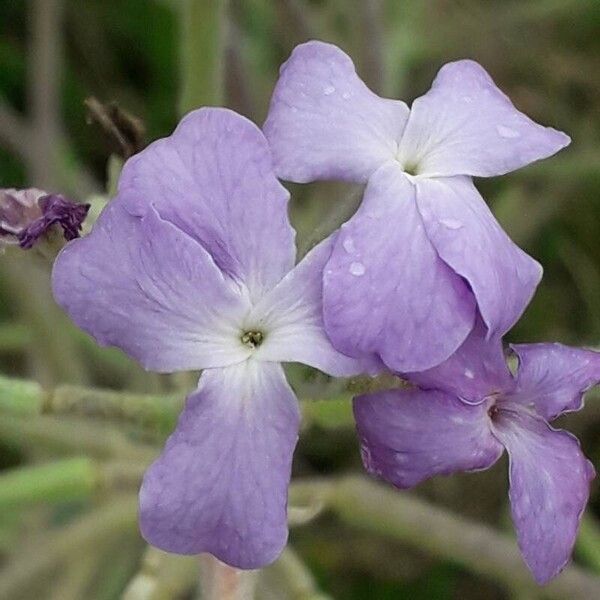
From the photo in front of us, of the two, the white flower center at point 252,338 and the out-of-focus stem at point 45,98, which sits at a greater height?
the white flower center at point 252,338

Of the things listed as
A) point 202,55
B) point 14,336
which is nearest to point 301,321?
point 202,55

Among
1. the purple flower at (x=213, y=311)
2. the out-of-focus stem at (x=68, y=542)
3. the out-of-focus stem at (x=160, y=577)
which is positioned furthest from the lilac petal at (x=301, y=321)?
the out-of-focus stem at (x=68, y=542)

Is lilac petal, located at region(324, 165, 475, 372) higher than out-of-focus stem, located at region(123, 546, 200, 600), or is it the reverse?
lilac petal, located at region(324, 165, 475, 372)

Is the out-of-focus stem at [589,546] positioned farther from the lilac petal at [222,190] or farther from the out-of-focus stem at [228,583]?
the lilac petal at [222,190]

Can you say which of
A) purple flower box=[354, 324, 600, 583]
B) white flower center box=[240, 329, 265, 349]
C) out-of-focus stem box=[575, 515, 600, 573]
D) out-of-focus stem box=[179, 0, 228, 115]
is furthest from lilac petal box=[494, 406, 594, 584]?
out-of-focus stem box=[575, 515, 600, 573]

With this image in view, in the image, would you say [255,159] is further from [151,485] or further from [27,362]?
[27,362]

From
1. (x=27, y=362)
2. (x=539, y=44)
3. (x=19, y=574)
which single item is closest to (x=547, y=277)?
(x=539, y=44)

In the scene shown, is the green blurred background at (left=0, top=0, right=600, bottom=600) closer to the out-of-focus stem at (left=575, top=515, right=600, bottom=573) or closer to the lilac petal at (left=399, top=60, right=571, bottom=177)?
the out-of-focus stem at (left=575, top=515, right=600, bottom=573)
